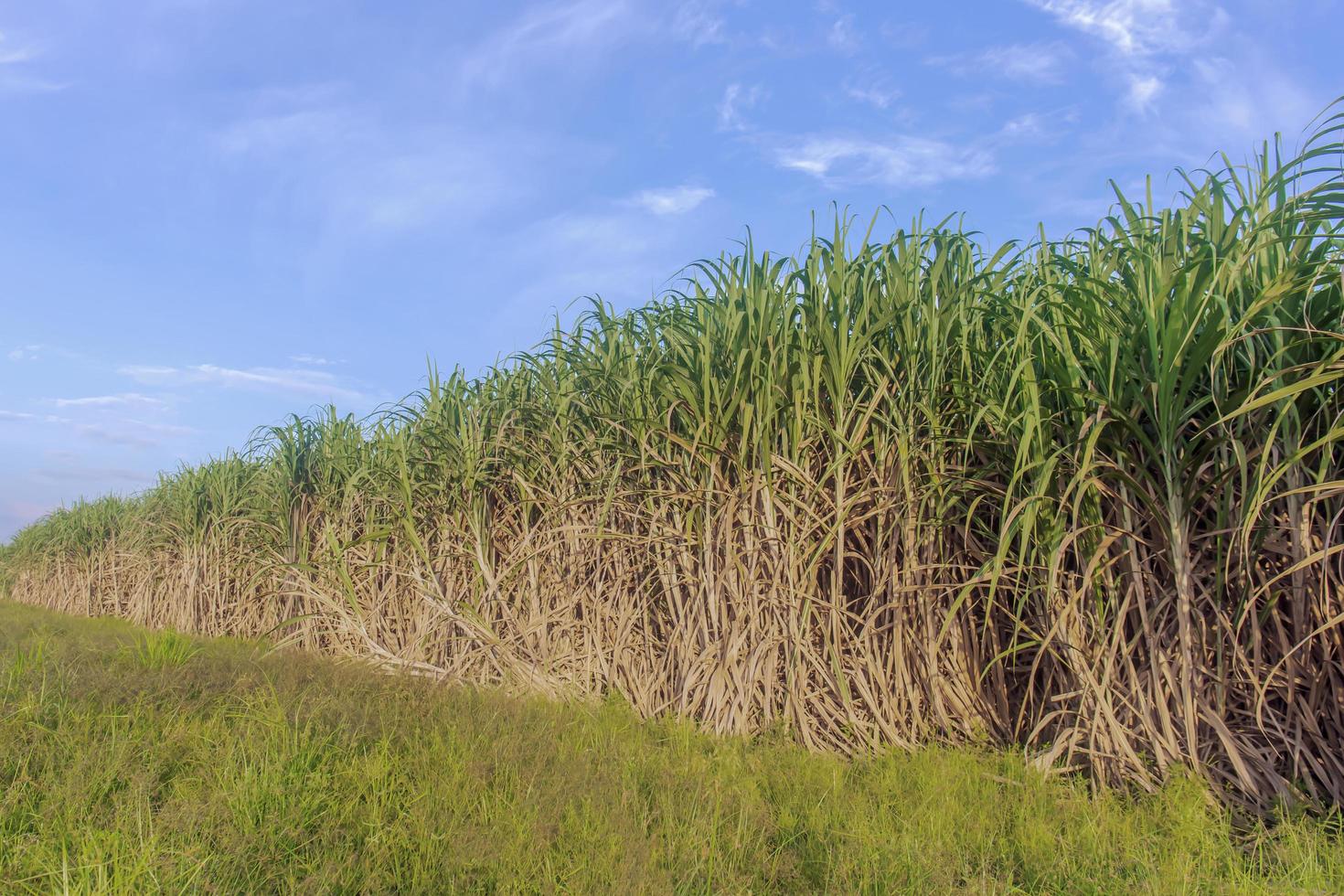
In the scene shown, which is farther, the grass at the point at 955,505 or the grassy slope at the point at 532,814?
the grass at the point at 955,505

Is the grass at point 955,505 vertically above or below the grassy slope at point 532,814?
above

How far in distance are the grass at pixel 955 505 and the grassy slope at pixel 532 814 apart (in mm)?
253

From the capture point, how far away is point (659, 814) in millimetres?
2291

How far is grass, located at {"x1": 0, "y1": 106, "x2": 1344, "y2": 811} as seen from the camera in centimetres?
232

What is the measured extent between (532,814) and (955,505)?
69.7 inches

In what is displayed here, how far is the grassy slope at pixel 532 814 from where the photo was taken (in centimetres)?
197

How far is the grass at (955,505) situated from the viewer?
2320mm

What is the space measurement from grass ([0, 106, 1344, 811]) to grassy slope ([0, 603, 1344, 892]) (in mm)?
253

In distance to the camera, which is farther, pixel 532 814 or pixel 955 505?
pixel 955 505

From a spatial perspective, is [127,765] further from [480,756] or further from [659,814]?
[659,814]

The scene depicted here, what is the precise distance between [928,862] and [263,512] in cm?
649

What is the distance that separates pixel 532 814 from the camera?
2.21 meters

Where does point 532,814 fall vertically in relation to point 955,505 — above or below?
below

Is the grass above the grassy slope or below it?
above
